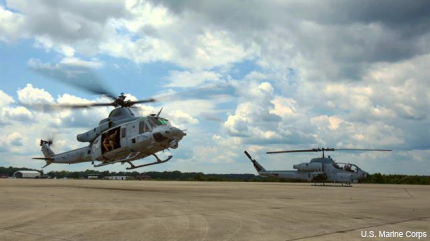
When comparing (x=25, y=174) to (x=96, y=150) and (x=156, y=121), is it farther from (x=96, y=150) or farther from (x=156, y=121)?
(x=156, y=121)

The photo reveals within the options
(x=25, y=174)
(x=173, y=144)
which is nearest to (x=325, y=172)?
(x=173, y=144)

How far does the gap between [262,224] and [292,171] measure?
3894 centimetres

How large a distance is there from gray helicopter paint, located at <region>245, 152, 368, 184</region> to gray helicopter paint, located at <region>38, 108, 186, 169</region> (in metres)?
23.0

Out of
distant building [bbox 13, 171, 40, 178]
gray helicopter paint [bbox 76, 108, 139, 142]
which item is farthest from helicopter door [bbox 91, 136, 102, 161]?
distant building [bbox 13, 171, 40, 178]

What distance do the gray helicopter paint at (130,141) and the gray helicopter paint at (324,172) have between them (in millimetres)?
23007

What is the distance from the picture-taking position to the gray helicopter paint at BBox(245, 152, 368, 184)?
4229 cm

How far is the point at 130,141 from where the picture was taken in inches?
1112

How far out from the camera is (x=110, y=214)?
1090cm

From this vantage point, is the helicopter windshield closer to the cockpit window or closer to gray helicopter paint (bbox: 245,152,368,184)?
the cockpit window

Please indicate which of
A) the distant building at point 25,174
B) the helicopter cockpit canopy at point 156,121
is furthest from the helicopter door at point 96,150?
the distant building at point 25,174

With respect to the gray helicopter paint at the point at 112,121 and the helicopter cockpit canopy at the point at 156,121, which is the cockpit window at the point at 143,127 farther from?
the gray helicopter paint at the point at 112,121

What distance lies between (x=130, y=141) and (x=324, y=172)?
25257 mm

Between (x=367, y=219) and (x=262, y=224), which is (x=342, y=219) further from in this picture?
(x=262, y=224)

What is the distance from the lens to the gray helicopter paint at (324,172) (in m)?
42.3
